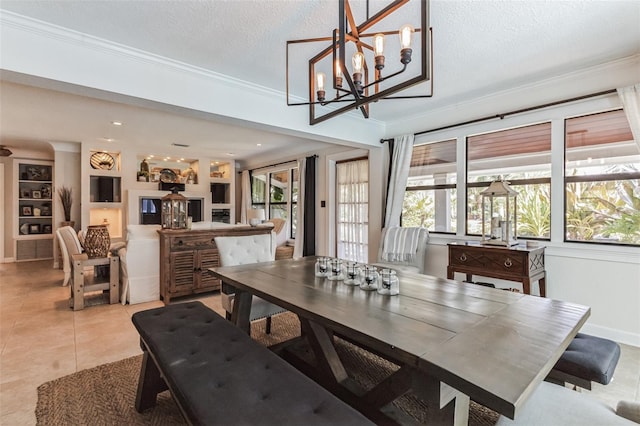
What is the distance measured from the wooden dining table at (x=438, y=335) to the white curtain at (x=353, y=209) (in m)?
3.10

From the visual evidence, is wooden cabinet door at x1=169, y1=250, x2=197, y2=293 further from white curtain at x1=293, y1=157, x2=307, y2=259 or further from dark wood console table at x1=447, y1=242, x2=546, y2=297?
dark wood console table at x1=447, y1=242, x2=546, y2=297

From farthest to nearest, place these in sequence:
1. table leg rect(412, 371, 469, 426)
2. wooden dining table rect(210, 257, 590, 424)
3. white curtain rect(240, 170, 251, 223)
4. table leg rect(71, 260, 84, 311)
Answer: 1. white curtain rect(240, 170, 251, 223)
2. table leg rect(71, 260, 84, 311)
3. table leg rect(412, 371, 469, 426)
4. wooden dining table rect(210, 257, 590, 424)

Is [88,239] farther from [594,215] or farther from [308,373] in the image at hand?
[594,215]

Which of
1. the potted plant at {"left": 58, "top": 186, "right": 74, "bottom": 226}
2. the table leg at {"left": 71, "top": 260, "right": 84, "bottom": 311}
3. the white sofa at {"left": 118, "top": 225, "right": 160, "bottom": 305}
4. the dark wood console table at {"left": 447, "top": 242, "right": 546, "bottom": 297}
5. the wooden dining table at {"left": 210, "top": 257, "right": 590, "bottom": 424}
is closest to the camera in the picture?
the wooden dining table at {"left": 210, "top": 257, "right": 590, "bottom": 424}

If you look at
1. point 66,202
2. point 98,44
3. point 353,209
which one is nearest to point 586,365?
point 98,44

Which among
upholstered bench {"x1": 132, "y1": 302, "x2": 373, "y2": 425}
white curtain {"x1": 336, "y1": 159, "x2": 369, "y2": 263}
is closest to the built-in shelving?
white curtain {"x1": 336, "y1": 159, "x2": 369, "y2": 263}

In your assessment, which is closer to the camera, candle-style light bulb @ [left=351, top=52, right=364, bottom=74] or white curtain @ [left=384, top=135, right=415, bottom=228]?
candle-style light bulb @ [left=351, top=52, right=364, bottom=74]

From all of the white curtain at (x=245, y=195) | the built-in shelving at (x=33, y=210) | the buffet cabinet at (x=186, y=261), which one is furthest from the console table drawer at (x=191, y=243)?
the built-in shelving at (x=33, y=210)

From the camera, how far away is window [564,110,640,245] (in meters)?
2.74

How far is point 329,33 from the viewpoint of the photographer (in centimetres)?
234

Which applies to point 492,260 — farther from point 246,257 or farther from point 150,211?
point 150,211

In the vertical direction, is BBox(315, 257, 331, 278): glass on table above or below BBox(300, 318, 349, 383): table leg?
above

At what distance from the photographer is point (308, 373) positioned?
2002mm

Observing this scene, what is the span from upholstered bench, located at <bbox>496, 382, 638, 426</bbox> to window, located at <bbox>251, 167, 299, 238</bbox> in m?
5.79
